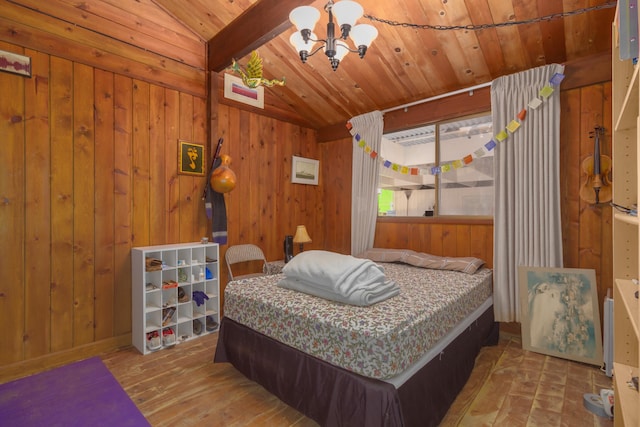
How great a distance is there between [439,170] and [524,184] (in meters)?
0.79

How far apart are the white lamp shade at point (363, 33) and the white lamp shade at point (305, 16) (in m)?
0.26

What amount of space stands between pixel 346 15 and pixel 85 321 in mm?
2926

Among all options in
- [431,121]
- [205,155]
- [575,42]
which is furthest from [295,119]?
[575,42]

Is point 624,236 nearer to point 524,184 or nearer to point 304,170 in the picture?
point 524,184

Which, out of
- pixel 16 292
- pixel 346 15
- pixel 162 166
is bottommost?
pixel 16 292

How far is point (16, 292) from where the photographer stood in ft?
7.07

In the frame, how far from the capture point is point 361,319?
1526mm

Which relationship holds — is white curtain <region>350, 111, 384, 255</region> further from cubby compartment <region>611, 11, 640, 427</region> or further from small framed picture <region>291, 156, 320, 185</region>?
cubby compartment <region>611, 11, 640, 427</region>

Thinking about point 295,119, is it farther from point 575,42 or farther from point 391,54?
point 575,42

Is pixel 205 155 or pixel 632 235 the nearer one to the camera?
pixel 632 235

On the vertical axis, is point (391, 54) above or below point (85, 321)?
above

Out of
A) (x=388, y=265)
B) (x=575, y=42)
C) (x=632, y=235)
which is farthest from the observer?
(x=388, y=265)

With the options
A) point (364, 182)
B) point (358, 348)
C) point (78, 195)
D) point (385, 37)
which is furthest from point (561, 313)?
point (78, 195)

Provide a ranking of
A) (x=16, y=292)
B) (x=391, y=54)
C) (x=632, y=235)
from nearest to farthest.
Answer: (x=632, y=235), (x=16, y=292), (x=391, y=54)
